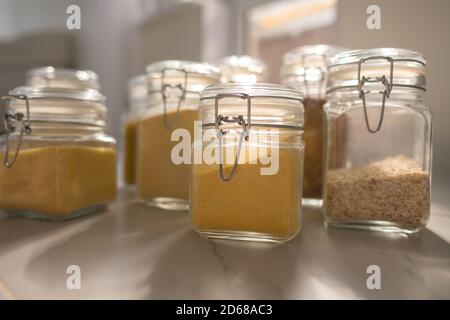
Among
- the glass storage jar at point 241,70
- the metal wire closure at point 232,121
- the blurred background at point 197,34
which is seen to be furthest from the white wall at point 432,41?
the metal wire closure at point 232,121

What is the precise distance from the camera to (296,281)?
0.42 metres

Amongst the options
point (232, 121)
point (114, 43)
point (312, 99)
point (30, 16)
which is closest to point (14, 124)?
point (232, 121)

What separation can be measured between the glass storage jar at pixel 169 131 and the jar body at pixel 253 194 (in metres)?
0.18

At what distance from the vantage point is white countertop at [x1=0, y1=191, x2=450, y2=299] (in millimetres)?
396

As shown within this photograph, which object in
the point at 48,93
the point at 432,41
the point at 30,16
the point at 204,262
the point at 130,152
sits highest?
the point at 30,16

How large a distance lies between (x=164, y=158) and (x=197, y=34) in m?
0.90

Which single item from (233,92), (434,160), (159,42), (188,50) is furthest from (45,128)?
(159,42)

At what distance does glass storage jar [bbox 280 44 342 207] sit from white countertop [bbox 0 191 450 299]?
13 centimetres

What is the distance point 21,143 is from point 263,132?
1.34ft

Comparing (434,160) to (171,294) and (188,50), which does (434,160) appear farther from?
(188,50)

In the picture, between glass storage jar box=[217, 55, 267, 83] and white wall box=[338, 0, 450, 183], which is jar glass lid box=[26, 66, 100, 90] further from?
white wall box=[338, 0, 450, 183]

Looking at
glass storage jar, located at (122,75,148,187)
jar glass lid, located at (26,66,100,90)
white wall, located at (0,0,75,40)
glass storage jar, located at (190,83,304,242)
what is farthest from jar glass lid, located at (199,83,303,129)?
white wall, located at (0,0,75,40)

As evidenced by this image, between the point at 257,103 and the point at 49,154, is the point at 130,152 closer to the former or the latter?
the point at 49,154

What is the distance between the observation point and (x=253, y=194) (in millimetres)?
532
